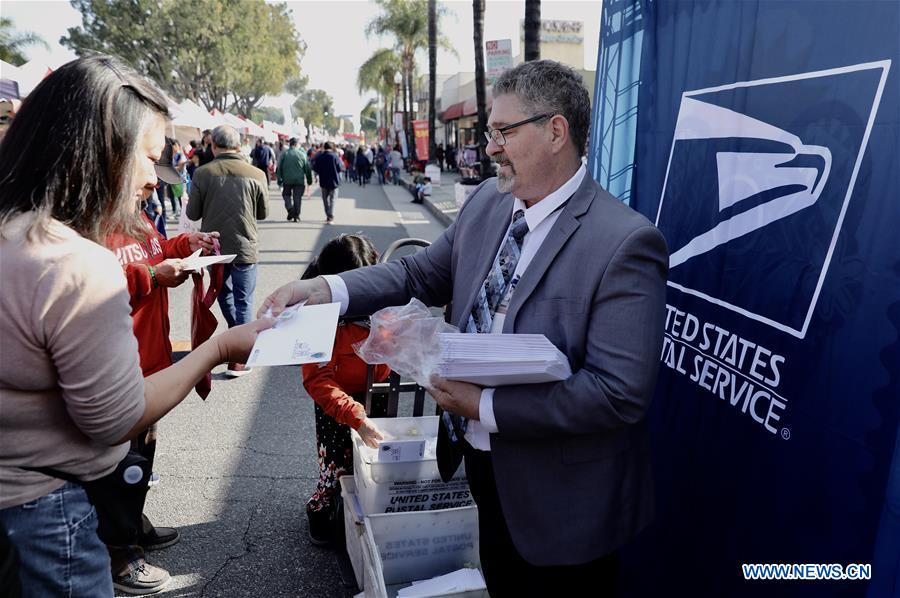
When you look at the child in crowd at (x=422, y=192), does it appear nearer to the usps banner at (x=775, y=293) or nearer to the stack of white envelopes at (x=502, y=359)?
the usps banner at (x=775, y=293)

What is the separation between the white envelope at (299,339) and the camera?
1.58 meters

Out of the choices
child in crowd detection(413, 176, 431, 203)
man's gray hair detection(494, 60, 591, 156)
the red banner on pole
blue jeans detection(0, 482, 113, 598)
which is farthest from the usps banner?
the red banner on pole

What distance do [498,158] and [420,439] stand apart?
1.13 m

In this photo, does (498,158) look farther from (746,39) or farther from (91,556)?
(91,556)

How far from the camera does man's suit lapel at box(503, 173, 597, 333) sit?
5.85 ft

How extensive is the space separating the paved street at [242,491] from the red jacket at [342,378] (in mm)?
816

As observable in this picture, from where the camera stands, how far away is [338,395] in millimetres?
2680

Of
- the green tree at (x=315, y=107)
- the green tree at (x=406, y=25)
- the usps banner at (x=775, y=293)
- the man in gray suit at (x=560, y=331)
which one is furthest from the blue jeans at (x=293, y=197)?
the green tree at (x=315, y=107)

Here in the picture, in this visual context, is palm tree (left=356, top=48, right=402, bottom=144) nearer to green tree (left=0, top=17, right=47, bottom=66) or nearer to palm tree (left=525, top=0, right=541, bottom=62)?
green tree (left=0, top=17, right=47, bottom=66)

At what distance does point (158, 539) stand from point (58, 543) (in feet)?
6.29

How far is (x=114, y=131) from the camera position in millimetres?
1437

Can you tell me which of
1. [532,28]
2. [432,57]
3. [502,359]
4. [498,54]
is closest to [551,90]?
[502,359]

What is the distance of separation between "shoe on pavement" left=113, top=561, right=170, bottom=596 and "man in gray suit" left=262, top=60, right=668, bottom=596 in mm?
1634

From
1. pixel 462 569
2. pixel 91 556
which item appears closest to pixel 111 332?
pixel 91 556
